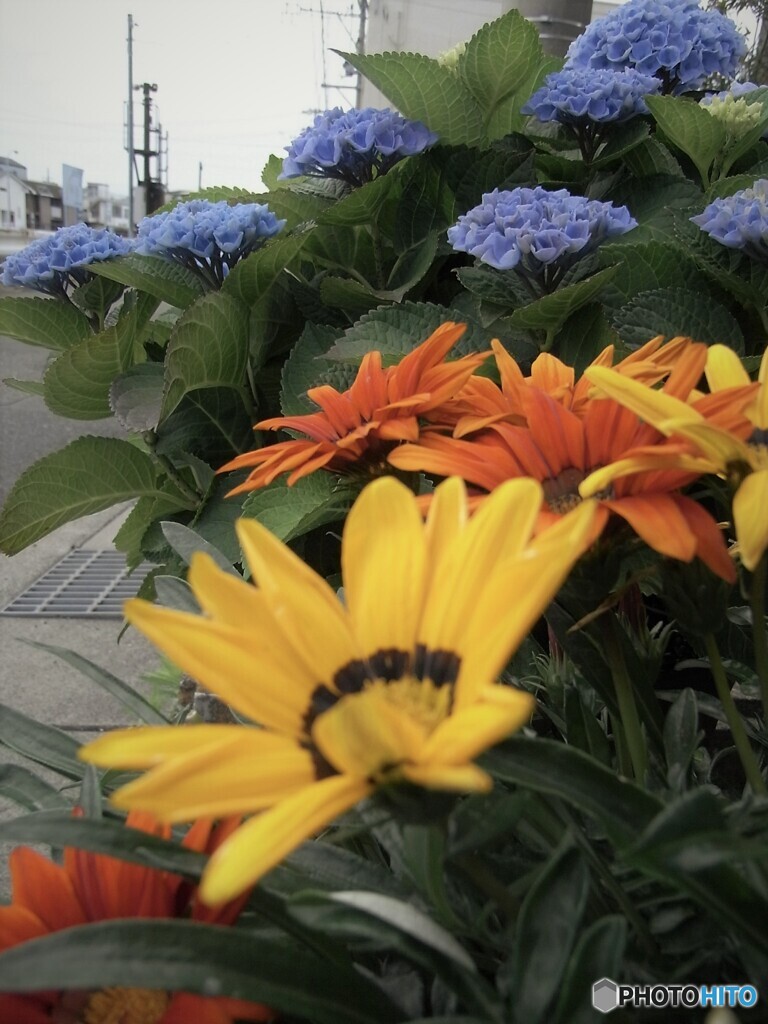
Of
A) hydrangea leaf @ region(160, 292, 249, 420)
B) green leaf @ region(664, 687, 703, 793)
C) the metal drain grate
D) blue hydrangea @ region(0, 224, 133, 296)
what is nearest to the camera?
green leaf @ region(664, 687, 703, 793)

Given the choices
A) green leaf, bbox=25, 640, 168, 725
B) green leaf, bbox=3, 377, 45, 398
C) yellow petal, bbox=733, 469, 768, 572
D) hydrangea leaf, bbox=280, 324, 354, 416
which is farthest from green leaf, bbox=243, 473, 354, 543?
yellow petal, bbox=733, 469, 768, 572

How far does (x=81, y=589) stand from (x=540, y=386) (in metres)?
2.16

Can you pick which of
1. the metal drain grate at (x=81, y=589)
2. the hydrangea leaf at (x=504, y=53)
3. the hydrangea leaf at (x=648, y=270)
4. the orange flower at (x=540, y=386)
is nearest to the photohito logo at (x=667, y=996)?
the orange flower at (x=540, y=386)

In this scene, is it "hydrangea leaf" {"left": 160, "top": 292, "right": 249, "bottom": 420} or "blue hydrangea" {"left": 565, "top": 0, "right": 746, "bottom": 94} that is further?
"blue hydrangea" {"left": 565, "top": 0, "right": 746, "bottom": 94}

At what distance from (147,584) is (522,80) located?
734mm

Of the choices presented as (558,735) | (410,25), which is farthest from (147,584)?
(410,25)

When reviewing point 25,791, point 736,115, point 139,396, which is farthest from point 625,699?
point 736,115

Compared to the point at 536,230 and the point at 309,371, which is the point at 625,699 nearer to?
the point at 536,230

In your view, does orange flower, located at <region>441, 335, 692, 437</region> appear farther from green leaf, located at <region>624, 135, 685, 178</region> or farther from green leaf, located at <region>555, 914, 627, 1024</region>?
green leaf, located at <region>624, 135, 685, 178</region>

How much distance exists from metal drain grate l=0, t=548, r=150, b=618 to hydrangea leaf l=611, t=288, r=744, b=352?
5.16 ft

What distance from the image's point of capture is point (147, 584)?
43.4 inches

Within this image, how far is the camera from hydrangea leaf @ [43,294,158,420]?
945 millimetres

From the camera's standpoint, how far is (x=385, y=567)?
0.88ft

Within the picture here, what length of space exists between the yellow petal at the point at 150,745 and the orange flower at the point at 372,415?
22 centimetres
